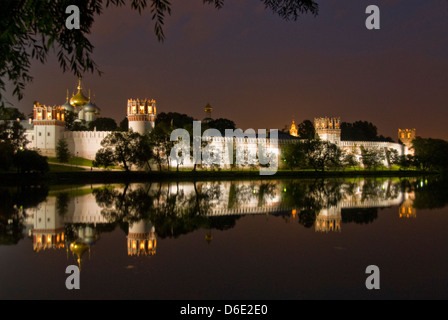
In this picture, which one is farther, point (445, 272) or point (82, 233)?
point (82, 233)

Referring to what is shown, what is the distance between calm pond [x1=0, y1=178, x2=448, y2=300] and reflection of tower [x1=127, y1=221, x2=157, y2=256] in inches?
0.9

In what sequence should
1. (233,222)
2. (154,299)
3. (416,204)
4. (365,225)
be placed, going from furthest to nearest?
(416,204) → (233,222) → (365,225) → (154,299)

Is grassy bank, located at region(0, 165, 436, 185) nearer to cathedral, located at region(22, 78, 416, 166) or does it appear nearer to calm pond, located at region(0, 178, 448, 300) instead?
cathedral, located at region(22, 78, 416, 166)

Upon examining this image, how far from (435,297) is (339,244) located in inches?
135

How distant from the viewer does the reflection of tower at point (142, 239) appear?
820 centimetres

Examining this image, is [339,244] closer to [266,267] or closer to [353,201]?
[266,267]

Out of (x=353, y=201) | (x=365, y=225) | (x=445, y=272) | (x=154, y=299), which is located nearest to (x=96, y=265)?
(x=154, y=299)

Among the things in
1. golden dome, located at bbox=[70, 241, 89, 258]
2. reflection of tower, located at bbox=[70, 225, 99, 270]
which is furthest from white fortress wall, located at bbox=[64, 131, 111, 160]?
golden dome, located at bbox=[70, 241, 89, 258]

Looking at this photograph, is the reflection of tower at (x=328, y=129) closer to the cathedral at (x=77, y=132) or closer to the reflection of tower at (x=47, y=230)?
the cathedral at (x=77, y=132)

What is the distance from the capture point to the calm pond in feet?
19.3

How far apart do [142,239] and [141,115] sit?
44.0m

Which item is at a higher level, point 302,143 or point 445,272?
point 302,143

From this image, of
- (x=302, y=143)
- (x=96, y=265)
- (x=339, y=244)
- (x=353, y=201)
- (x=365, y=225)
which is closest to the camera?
(x=96, y=265)

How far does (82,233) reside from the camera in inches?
405
